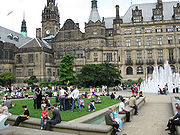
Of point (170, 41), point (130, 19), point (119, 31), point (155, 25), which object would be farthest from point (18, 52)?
point (170, 41)

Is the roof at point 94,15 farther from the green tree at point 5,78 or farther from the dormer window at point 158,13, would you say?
the green tree at point 5,78

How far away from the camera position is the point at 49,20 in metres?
74.8

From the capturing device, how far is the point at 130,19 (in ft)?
184

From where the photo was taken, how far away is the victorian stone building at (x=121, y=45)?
172 feet

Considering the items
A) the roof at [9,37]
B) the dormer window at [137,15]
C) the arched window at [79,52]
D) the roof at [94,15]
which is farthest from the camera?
the arched window at [79,52]

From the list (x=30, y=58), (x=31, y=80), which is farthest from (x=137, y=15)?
(x=31, y=80)

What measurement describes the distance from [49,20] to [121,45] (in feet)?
117

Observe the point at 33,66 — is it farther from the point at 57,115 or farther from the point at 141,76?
the point at 57,115

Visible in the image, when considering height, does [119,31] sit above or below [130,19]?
below

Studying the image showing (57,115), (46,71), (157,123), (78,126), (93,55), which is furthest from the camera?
(46,71)

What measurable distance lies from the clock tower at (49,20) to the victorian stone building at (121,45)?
55.8 ft

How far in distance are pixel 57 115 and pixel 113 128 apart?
9.68ft

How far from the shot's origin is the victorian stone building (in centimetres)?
5234

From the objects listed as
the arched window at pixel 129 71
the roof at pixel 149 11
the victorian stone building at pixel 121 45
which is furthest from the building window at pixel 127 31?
the arched window at pixel 129 71
